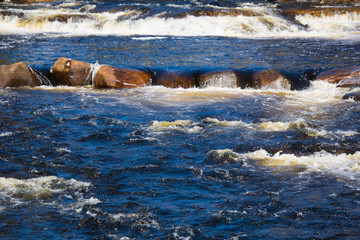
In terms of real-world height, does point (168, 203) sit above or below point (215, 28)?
below

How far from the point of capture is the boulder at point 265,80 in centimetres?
1216

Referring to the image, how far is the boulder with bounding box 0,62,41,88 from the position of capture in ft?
40.3

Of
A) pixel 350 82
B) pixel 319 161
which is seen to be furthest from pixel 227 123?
pixel 350 82

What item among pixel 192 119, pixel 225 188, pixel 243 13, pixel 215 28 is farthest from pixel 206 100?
pixel 243 13

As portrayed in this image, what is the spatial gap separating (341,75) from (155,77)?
498cm

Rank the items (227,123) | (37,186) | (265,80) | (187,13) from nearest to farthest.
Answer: (37,186), (227,123), (265,80), (187,13)

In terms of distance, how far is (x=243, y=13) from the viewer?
82.2 ft

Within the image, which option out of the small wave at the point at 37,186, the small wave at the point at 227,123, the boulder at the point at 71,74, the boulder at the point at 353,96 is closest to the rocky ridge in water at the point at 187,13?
the boulder at the point at 71,74

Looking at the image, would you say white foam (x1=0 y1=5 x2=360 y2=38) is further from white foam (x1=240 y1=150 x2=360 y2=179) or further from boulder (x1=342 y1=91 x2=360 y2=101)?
white foam (x1=240 y1=150 x2=360 y2=179)

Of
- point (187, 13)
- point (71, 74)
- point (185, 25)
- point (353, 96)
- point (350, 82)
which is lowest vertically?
point (353, 96)

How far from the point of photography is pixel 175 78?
41.9 feet

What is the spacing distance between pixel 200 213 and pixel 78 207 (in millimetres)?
1455

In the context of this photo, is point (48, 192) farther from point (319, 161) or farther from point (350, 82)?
point (350, 82)

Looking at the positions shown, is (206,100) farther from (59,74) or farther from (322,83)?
(59,74)
